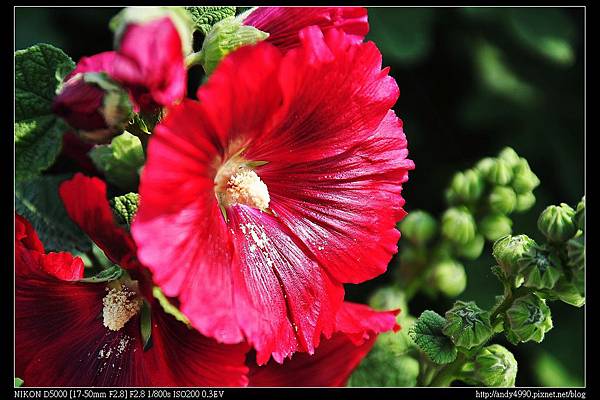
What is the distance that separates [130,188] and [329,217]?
0.92ft

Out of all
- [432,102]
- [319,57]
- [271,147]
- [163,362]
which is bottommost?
[432,102]

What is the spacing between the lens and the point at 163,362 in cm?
106

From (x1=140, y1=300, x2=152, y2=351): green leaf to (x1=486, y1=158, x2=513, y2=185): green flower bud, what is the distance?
656mm

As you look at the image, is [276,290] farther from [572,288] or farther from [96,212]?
[572,288]

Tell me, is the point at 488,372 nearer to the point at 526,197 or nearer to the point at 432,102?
Result: the point at 526,197

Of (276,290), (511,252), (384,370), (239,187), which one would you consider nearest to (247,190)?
(239,187)

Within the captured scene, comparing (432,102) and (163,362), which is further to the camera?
(432,102)

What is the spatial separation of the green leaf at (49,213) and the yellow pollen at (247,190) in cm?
24

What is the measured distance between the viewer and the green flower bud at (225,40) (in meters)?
1.00

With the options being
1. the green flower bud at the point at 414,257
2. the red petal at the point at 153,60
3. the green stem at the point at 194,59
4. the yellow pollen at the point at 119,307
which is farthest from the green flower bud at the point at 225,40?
the green flower bud at the point at 414,257

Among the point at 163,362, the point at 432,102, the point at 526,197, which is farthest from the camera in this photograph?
the point at 432,102

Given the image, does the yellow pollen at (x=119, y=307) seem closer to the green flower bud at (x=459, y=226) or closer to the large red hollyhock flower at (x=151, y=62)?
the large red hollyhock flower at (x=151, y=62)

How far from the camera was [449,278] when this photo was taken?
157 centimetres

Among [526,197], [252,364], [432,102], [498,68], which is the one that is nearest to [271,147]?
[252,364]
